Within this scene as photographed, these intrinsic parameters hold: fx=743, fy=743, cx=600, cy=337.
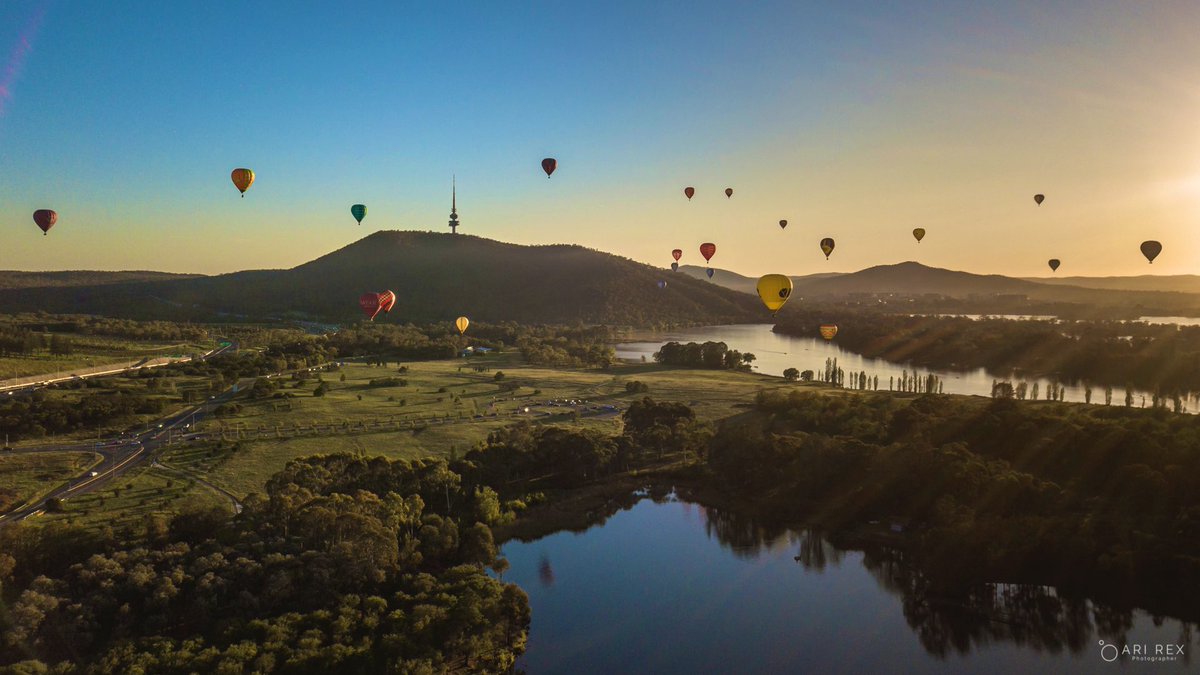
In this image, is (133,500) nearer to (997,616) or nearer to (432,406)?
(432,406)

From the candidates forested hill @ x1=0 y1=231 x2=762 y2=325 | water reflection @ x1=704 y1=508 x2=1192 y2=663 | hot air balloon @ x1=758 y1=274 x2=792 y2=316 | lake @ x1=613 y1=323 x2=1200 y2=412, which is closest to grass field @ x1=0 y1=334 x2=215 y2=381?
forested hill @ x1=0 y1=231 x2=762 y2=325

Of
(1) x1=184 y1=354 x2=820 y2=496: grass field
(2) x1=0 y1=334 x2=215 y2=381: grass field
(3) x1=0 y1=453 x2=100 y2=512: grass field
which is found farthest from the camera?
(2) x1=0 y1=334 x2=215 y2=381: grass field

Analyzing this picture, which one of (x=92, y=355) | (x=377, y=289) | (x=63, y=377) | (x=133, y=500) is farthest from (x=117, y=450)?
(x=377, y=289)

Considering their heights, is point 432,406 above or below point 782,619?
above

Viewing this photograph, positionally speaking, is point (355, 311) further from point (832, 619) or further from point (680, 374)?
point (832, 619)

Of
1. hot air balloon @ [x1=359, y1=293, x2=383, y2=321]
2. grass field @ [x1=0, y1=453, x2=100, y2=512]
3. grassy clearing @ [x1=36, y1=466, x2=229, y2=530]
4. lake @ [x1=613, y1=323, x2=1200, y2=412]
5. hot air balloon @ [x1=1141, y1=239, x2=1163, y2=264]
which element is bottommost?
grassy clearing @ [x1=36, y1=466, x2=229, y2=530]

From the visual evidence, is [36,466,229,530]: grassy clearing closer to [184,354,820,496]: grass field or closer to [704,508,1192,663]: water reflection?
[184,354,820,496]: grass field
